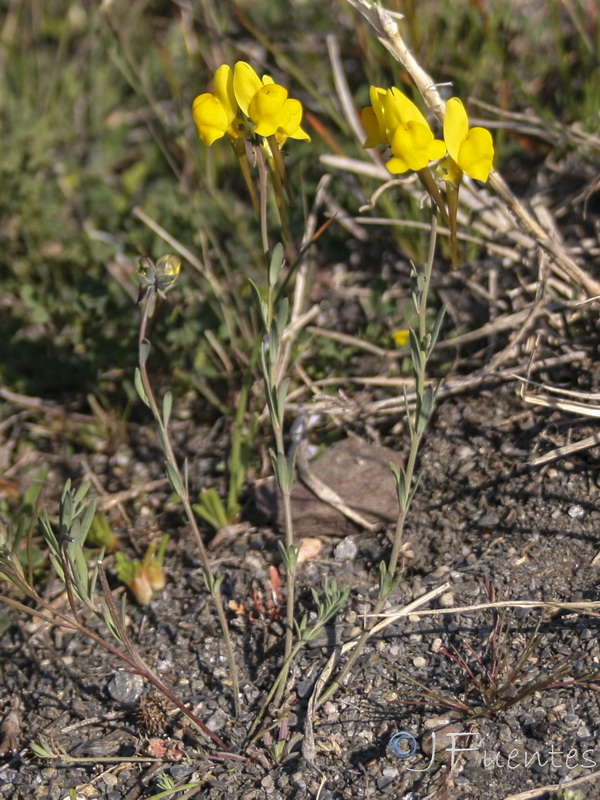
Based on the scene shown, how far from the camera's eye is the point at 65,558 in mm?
1500

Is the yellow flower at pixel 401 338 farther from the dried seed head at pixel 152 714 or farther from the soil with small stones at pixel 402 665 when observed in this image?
the dried seed head at pixel 152 714

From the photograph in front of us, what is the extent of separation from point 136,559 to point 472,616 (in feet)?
2.99

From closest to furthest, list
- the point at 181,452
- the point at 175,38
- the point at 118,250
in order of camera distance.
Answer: the point at 181,452 < the point at 118,250 < the point at 175,38

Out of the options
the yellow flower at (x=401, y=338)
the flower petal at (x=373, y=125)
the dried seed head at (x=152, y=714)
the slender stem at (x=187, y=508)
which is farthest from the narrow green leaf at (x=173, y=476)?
the yellow flower at (x=401, y=338)

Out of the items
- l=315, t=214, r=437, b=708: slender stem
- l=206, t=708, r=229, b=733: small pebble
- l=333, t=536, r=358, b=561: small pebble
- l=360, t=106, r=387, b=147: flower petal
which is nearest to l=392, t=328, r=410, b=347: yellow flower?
l=333, t=536, r=358, b=561: small pebble

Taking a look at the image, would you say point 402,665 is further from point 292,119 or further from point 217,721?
point 292,119

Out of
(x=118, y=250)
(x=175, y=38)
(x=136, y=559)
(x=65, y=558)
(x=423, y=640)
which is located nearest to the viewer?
(x=65, y=558)

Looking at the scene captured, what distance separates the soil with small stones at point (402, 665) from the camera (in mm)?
1647

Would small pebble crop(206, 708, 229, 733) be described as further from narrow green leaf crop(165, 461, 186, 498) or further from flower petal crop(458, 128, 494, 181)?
flower petal crop(458, 128, 494, 181)

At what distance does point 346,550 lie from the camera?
83.0 inches

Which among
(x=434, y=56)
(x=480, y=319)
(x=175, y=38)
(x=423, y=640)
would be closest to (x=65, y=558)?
(x=423, y=640)

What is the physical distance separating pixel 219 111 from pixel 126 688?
1.26m

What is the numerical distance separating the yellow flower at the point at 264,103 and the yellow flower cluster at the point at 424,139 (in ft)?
0.53

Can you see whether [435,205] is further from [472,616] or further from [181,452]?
[181,452]
